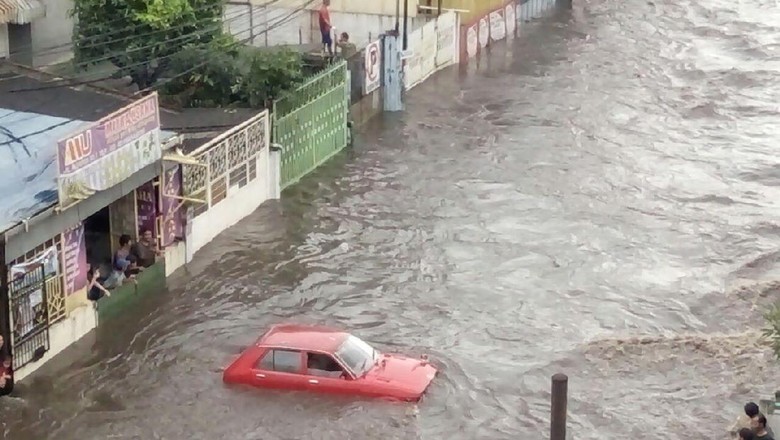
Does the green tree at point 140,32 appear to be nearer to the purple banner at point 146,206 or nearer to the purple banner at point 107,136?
the purple banner at point 146,206

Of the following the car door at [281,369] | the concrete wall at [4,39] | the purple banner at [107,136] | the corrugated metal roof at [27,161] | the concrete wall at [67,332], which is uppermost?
the purple banner at [107,136]

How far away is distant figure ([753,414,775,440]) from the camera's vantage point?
52.2 ft

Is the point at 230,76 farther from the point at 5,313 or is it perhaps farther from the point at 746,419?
the point at 746,419

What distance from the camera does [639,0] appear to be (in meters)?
51.9

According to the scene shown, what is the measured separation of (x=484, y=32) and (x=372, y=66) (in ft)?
30.3

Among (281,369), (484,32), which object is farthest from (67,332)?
(484,32)

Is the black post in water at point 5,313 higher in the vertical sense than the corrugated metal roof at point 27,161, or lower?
lower

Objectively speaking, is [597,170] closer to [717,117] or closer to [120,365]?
[717,117]

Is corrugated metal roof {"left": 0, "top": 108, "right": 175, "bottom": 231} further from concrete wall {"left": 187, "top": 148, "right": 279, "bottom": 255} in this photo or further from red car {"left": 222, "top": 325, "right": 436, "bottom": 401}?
red car {"left": 222, "top": 325, "right": 436, "bottom": 401}

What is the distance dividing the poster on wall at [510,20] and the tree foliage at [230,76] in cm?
1540

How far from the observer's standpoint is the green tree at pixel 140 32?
29234 millimetres

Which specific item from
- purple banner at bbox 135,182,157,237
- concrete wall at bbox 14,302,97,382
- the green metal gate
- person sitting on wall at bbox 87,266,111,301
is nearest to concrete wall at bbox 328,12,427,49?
the green metal gate

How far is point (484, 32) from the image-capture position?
41031mm

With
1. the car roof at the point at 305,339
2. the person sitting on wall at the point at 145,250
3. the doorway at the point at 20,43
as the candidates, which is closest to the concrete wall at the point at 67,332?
the person sitting on wall at the point at 145,250
